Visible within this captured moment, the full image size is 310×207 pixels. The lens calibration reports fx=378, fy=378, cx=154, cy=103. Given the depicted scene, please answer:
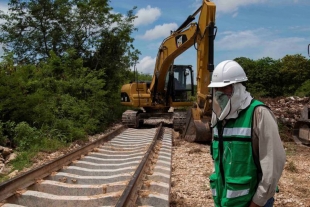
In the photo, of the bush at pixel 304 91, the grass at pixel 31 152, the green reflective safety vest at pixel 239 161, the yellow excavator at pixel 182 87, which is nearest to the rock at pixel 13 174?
the grass at pixel 31 152

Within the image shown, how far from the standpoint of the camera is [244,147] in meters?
2.46

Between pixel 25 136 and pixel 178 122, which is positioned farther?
pixel 178 122

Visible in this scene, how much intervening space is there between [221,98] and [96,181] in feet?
13.3

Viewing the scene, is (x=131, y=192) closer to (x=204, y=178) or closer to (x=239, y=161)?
(x=204, y=178)

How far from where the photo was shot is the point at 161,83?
51.1 ft

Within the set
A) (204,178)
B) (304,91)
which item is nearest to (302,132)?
(204,178)

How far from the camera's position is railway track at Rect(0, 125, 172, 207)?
16.2ft

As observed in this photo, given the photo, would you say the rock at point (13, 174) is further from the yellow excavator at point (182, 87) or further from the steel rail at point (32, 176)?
the yellow excavator at point (182, 87)

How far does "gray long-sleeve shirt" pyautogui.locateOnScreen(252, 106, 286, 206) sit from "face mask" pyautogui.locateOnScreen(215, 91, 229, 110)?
0.97 ft

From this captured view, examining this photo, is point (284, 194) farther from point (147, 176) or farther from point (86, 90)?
point (86, 90)

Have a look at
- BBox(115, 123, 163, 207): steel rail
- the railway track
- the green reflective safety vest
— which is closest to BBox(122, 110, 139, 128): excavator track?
the railway track

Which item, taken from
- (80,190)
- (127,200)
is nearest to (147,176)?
(80,190)

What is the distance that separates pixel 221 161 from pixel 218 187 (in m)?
0.22

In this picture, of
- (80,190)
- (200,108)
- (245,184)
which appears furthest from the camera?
(200,108)
